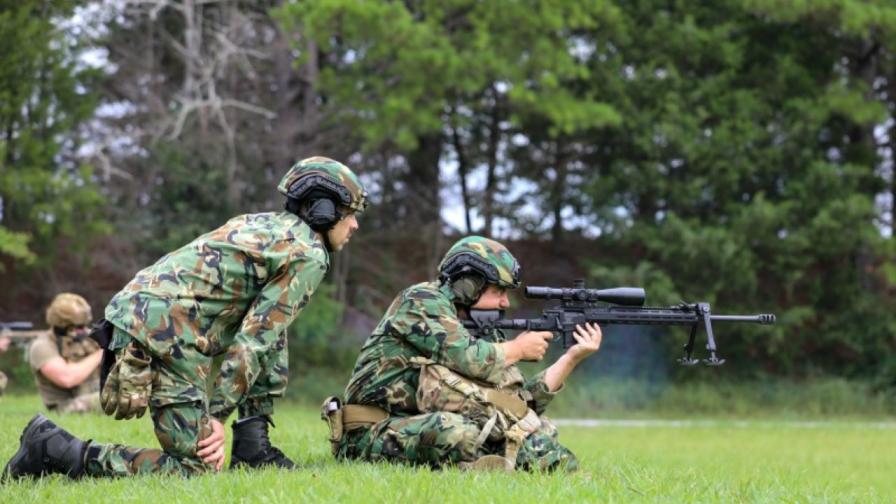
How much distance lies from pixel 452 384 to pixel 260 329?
1.39 metres

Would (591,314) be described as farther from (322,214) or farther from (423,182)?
(423,182)

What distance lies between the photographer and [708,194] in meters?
28.9

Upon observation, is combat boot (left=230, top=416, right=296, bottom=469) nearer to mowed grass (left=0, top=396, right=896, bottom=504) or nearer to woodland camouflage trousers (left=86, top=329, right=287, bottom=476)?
mowed grass (left=0, top=396, right=896, bottom=504)

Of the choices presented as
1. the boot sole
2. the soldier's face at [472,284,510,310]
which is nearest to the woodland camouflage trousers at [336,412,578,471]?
the soldier's face at [472,284,510,310]

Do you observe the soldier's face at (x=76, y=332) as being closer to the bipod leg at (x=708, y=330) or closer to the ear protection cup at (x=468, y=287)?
the ear protection cup at (x=468, y=287)

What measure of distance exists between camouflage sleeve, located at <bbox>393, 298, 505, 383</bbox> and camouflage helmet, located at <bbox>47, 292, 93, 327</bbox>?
5.49 metres

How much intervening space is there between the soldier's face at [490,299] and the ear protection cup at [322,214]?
1133mm

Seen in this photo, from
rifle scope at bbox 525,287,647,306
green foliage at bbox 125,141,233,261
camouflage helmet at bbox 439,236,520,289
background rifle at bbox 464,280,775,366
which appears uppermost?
green foliage at bbox 125,141,233,261

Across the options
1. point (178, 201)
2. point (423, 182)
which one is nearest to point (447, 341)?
point (178, 201)

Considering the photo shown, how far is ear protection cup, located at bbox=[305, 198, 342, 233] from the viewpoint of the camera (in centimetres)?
725

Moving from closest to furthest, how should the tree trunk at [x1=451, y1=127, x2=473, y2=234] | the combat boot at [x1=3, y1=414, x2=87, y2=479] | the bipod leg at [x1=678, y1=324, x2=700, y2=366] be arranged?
1. the combat boot at [x1=3, y1=414, x2=87, y2=479]
2. the bipod leg at [x1=678, y1=324, x2=700, y2=366]
3. the tree trunk at [x1=451, y1=127, x2=473, y2=234]

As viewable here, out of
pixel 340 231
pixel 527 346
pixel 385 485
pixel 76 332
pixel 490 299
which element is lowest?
pixel 385 485

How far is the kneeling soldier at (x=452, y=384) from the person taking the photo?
746cm

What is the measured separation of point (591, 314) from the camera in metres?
8.05
